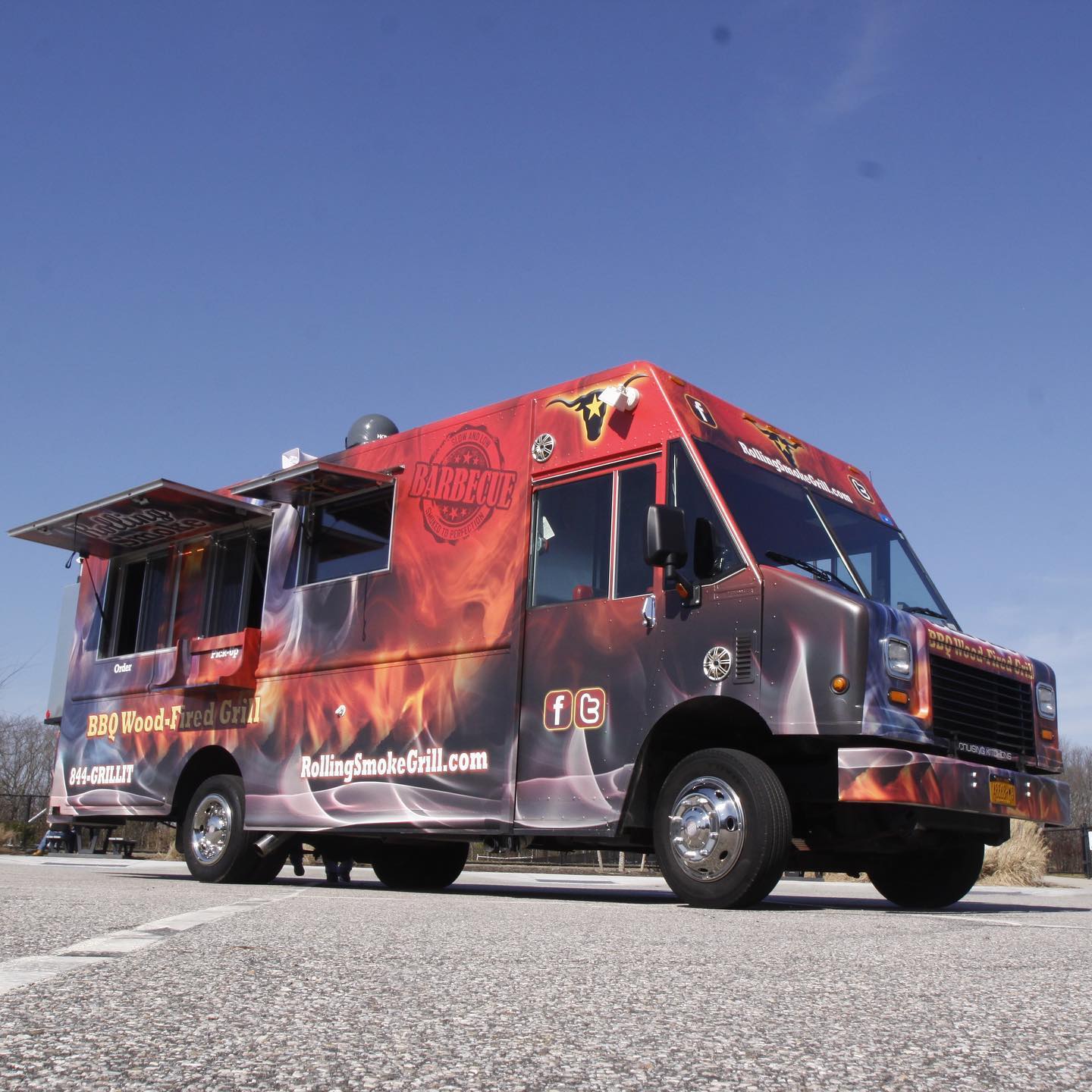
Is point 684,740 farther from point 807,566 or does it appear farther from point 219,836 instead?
point 219,836

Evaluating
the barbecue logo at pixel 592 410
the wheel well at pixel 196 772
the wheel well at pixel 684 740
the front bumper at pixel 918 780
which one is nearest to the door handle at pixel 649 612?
the wheel well at pixel 684 740

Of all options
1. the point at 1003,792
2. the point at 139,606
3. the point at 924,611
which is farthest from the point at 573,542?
the point at 139,606

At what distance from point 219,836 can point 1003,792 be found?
601 cm

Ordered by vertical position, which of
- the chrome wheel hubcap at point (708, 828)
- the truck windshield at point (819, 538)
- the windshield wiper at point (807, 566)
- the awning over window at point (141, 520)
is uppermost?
the awning over window at point (141, 520)

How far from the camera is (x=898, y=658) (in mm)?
6836

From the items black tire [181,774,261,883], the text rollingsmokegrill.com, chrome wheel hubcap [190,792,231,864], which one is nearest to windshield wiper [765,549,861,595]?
the text rollingsmokegrill.com

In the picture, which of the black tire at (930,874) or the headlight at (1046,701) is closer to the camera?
the headlight at (1046,701)

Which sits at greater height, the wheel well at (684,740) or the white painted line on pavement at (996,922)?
the wheel well at (684,740)

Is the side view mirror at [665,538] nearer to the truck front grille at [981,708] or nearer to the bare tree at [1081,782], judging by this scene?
the truck front grille at [981,708]

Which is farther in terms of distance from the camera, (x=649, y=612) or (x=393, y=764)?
(x=393, y=764)

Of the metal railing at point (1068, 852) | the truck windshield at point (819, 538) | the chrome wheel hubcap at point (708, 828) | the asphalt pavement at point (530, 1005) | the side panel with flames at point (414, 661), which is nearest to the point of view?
the asphalt pavement at point (530, 1005)

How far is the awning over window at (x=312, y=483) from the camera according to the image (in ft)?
31.2

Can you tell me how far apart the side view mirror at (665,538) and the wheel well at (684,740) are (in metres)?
0.65

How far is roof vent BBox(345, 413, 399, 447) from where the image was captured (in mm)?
11141
